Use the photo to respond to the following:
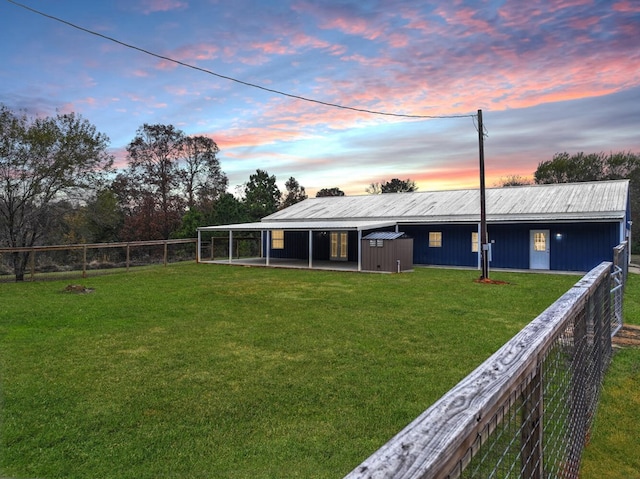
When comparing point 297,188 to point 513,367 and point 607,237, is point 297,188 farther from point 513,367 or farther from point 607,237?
point 513,367

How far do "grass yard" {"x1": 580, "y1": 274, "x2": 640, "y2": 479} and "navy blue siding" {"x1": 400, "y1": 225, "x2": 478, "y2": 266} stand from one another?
48.6 feet

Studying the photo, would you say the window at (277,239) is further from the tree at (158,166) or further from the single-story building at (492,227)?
the tree at (158,166)

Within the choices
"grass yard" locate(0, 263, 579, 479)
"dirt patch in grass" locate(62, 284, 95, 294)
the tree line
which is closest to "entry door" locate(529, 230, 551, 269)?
"grass yard" locate(0, 263, 579, 479)

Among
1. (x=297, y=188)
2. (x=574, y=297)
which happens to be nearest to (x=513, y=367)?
(x=574, y=297)

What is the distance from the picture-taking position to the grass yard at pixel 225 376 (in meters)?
3.47

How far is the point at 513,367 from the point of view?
5.07 feet

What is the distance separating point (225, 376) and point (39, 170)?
15.5 m

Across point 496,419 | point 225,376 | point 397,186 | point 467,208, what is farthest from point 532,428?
point 397,186

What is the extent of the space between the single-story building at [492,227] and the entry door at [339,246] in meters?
0.06

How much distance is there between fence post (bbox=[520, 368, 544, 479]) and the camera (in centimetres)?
185

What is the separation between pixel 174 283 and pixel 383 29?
1119 centimetres

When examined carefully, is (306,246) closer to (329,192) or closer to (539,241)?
(539,241)

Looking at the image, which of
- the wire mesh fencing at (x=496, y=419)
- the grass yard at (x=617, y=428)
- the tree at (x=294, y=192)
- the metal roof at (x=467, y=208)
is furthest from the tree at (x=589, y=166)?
the wire mesh fencing at (x=496, y=419)

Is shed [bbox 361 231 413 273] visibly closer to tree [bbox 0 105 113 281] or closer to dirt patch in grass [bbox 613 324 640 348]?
dirt patch in grass [bbox 613 324 640 348]
